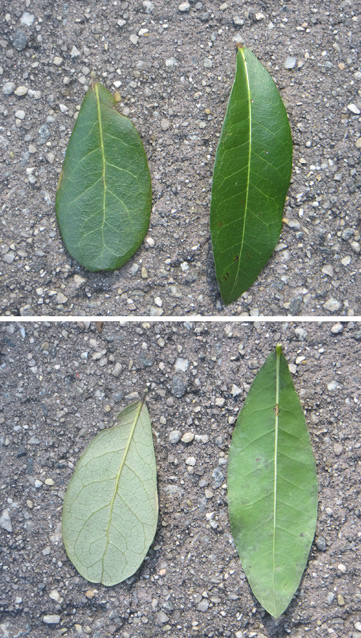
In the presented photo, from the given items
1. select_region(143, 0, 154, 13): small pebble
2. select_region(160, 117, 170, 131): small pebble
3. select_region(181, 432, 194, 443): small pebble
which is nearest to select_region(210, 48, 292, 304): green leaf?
select_region(160, 117, 170, 131): small pebble

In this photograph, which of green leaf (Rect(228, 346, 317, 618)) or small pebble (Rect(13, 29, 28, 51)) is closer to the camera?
green leaf (Rect(228, 346, 317, 618))

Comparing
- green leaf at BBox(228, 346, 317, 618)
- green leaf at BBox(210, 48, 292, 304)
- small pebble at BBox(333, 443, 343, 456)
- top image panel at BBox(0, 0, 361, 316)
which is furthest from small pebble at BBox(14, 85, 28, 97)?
small pebble at BBox(333, 443, 343, 456)

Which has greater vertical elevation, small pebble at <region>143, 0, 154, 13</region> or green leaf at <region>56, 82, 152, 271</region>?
small pebble at <region>143, 0, 154, 13</region>

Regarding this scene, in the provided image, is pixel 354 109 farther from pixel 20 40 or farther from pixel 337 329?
pixel 20 40

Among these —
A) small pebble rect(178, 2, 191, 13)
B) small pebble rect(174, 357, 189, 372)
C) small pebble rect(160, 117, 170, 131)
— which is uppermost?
small pebble rect(178, 2, 191, 13)

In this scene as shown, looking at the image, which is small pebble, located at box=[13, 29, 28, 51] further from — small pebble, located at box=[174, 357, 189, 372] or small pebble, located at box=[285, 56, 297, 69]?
small pebble, located at box=[174, 357, 189, 372]

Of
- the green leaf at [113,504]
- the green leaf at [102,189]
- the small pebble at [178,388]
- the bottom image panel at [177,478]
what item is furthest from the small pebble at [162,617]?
the green leaf at [102,189]

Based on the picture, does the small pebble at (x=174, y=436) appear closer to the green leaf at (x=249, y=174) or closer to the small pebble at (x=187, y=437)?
the small pebble at (x=187, y=437)
